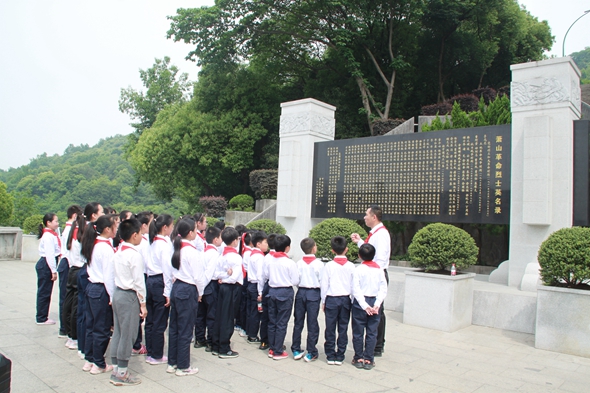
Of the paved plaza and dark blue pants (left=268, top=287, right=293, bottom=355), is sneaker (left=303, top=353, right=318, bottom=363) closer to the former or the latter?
the paved plaza

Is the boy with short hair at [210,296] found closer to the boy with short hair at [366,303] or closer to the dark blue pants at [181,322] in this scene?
the dark blue pants at [181,322]

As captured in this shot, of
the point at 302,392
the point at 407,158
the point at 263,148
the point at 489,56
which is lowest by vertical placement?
the point at 302,392

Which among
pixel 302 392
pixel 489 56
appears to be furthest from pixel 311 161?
pixel 489 56

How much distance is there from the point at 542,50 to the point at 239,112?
45.7 ft

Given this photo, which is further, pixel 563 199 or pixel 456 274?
pixel 563 199

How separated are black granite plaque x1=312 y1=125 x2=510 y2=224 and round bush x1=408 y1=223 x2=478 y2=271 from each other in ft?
4.77

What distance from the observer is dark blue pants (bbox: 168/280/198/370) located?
3.94 m

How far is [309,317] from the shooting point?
4496 mm

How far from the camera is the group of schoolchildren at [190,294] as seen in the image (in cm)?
382

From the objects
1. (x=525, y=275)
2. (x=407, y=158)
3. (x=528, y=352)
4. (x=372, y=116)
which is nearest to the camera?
(x=528, y=352)

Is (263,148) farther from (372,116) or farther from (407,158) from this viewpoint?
(407,158)

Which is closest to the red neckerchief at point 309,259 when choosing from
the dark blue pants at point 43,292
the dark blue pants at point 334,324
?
the dark blue pants at point 334,324

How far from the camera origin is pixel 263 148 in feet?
62.7

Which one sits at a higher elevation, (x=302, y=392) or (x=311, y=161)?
(x=311, y=161)
